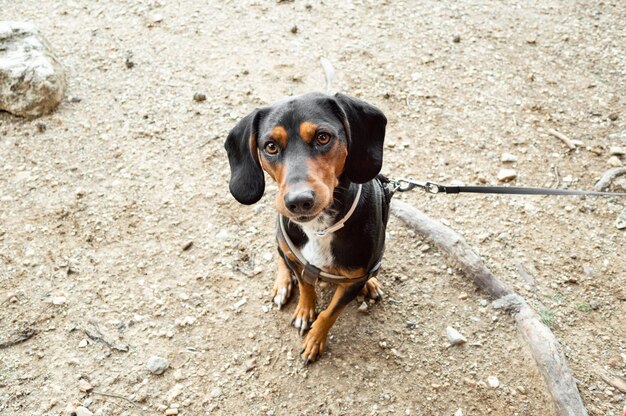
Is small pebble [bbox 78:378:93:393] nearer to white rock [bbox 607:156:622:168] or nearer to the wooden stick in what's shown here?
the wooden stick

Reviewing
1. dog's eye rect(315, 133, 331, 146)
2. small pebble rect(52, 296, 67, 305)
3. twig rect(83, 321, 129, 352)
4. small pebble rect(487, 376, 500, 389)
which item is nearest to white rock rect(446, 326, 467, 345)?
small pebble rect(487, 376, 500, 389)

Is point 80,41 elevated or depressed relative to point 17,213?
elevated

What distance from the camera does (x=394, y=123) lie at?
5219 millimetres

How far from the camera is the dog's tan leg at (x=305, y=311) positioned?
3637mm

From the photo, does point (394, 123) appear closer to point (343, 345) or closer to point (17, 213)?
point (343, 345)

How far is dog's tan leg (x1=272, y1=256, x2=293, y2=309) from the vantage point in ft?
12.5

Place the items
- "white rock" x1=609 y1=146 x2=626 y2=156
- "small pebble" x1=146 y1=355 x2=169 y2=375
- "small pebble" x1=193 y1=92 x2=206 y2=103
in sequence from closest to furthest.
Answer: "small pebble" x1=146 y1=355 x2=169 y2=375 → "white rock" x1=609 y1=146 x2=626 y2=156 → "small pebble" x1=193 y1=92 x2=206 y2=103

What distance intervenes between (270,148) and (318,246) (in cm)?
70

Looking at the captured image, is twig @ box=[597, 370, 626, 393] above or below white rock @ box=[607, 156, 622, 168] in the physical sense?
below

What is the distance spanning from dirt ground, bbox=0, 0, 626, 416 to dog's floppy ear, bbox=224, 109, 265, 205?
1163mm

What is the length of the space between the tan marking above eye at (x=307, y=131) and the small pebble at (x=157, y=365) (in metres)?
1.95

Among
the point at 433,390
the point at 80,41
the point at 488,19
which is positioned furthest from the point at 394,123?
the point at 80,41

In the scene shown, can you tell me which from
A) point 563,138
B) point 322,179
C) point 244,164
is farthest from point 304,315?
point 563,138

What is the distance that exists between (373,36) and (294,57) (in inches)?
43.6
